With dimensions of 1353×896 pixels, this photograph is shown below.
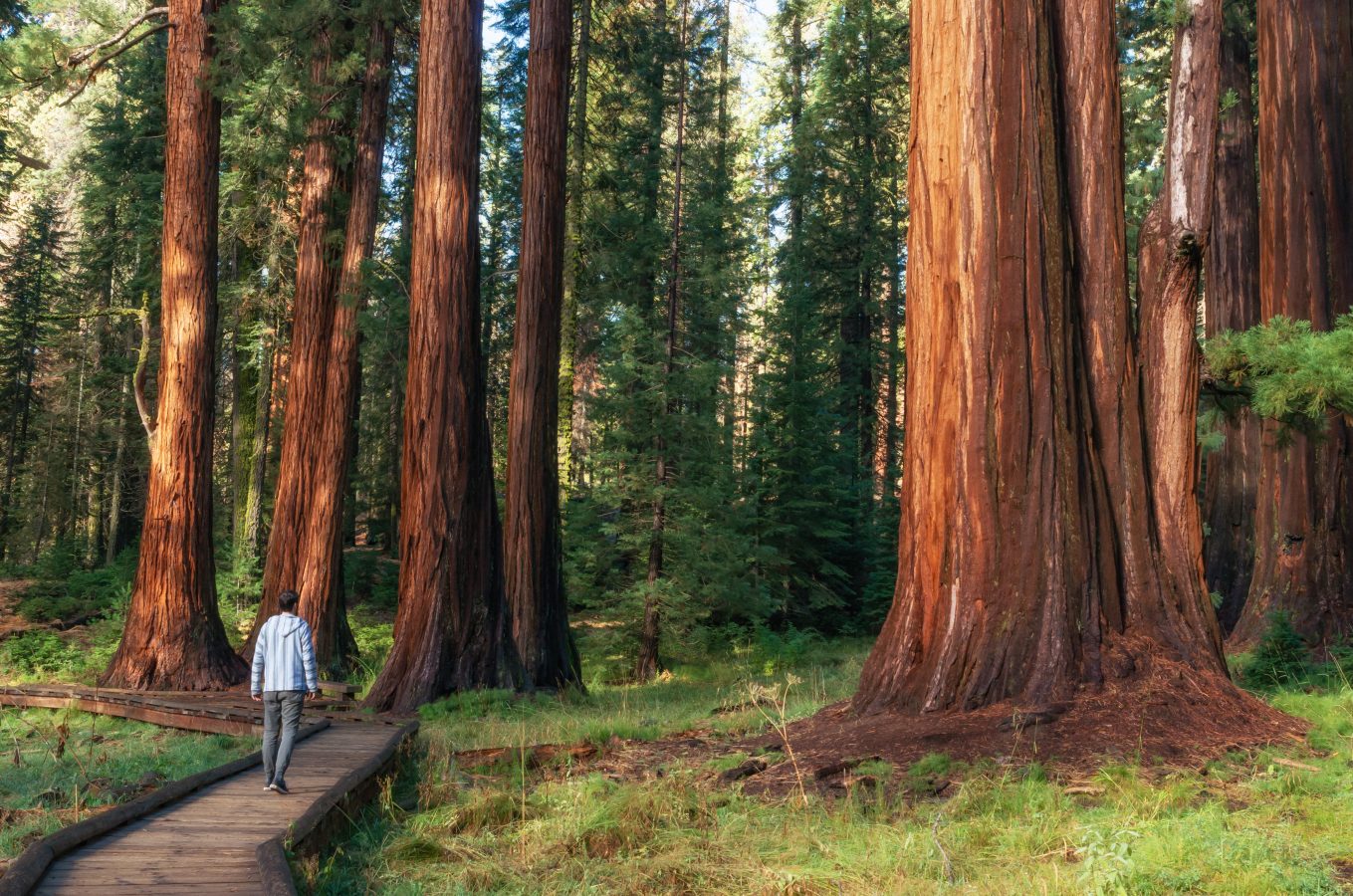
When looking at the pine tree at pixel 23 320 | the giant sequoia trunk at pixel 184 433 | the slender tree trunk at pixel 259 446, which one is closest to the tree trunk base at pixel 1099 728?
the giant sequoia trunk at pixel 184 433

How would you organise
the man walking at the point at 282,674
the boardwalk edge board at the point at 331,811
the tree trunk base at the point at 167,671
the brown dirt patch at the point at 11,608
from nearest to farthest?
the boardwalk edge board at the point at 331,811 → the man walking at the point at 282,674 → the tree trunk base at the point at 167,671 → the brown dirt patch at the point at 11,608

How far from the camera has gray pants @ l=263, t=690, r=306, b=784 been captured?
24.7 ft

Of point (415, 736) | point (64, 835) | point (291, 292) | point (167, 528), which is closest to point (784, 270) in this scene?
Result: point (291, 292)

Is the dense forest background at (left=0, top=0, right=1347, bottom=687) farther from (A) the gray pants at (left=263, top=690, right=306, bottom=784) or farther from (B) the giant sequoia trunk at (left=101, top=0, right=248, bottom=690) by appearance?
(A) the gray pants at (left=263, top=690, right=306, bottom=784)

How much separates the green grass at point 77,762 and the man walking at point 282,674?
1219 mm

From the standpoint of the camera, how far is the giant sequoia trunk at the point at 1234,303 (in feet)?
50.3

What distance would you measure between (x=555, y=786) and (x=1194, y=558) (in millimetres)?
5090

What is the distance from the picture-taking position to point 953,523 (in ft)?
25.4

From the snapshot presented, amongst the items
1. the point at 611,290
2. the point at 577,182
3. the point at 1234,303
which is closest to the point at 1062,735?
the point at 1234,303

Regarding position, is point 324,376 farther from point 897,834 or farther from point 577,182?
point 897,834

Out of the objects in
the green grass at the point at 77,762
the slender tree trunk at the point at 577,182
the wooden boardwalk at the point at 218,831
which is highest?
the slender tree trunk at the point at 577,182

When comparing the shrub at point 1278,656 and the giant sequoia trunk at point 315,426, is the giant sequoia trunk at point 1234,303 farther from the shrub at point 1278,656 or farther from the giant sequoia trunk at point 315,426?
the giant sequoia trunk at point 315,426

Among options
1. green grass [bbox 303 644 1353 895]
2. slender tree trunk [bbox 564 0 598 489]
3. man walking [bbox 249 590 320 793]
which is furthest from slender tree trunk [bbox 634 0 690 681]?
green grass [bbox 303 644 1353 895]

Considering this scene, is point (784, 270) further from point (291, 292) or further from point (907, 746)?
point (907, 746)
